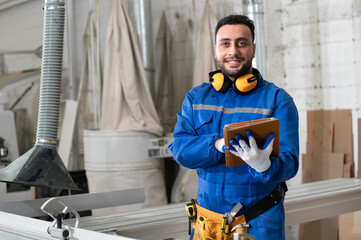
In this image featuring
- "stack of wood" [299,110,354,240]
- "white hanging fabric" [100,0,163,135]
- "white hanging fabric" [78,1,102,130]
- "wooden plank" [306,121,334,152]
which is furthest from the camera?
"white hanging fabric" [78,1,102,130]

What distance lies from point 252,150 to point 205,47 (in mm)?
2983

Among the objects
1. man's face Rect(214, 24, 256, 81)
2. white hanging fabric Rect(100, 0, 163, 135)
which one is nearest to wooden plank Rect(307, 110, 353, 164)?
white hanging fabric Rect(100, 0, 163, 135)

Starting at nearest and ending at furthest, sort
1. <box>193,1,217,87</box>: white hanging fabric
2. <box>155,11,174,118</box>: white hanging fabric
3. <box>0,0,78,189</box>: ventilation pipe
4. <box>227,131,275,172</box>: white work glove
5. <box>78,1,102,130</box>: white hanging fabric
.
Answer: <box>227,131,275,172</box>: white work glove, <box>0,0,78,189</box>: ventilation pipe, <box>193,1,217,87</box>: white hanging fabric, <box>78,1,102,130</box>: white hanging fabric, <box>155,11,174,118</box>: white hanging fabric

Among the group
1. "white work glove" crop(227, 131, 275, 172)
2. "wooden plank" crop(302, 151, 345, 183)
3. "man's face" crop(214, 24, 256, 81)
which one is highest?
"man's face" crop(214, 24, 256, 81)

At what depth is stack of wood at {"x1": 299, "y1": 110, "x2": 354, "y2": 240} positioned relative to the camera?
12.2 feet

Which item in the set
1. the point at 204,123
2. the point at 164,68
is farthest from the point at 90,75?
the point at 204,123

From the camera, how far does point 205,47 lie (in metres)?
4.22

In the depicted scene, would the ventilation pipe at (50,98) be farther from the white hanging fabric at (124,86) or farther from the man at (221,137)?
the white hanging fabric at (124,86)

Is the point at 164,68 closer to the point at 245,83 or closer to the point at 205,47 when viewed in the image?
the point at 205,47

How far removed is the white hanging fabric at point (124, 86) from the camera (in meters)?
3.97

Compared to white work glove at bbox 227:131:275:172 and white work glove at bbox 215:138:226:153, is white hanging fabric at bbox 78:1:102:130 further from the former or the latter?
white work glove at bbox 227:131:275:172

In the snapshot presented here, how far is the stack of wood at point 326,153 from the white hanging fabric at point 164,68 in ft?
4.56

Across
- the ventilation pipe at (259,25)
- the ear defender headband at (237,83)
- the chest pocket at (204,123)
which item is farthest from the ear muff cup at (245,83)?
the ventilation pipe at (259,25)

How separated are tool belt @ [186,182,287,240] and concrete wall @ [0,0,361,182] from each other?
2415mm
